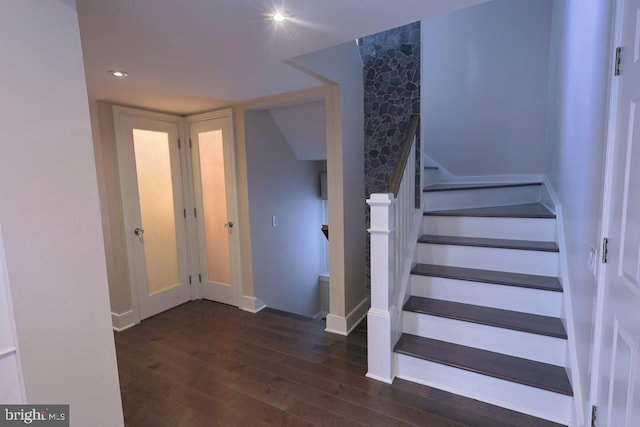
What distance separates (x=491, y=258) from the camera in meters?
2.45

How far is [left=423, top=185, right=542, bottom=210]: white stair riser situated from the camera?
3.08m

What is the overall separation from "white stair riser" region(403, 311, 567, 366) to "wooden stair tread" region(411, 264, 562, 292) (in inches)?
12.7

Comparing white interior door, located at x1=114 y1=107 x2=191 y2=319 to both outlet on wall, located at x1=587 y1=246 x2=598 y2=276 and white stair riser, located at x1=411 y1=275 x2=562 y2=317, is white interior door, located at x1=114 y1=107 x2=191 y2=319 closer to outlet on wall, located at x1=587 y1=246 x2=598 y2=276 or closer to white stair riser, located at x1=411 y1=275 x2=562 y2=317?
white stair riser, located at x1=411 y1=275 x2=562 y2=317

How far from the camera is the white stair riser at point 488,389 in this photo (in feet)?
5.79

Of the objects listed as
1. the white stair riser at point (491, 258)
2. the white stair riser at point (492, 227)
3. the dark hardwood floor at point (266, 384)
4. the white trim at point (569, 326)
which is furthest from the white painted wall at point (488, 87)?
the dark hardwood floor at point (266, 384)

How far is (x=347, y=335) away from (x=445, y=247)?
1.21 meters

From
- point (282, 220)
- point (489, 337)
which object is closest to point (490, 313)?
point (489, 337)

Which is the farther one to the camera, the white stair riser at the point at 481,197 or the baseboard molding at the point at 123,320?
the baseboard molding at the point at 123,320

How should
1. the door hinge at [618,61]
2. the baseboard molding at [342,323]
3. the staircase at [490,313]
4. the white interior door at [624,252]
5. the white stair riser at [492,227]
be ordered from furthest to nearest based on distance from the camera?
the baseboard molding at [342,323] < the white stair riser at [492,227] < the staircase at [490,313] < the door hinge at [618,61] < the white interior door at [624,252]

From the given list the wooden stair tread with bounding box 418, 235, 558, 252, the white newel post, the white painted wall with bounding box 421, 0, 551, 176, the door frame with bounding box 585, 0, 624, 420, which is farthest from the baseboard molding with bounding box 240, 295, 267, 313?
the door frame with bounding box 585, 0, 624, 420

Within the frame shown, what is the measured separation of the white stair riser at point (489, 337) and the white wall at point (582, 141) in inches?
9.1

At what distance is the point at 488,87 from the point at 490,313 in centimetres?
262

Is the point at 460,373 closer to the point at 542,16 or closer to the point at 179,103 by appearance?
the point at 179,103

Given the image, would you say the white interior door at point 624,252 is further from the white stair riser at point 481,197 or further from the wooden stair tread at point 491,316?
the white stair riser at point 481,197
